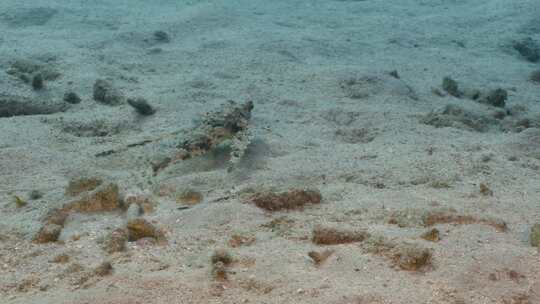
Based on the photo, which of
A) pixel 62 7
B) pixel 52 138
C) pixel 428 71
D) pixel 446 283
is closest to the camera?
pixel 446 283

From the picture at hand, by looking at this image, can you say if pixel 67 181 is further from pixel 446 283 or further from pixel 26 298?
pixel 446 283

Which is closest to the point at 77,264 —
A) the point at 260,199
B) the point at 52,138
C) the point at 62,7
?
the point at 260,199

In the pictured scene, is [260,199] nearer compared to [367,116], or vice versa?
[260,199]

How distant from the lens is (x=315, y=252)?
11.1ft

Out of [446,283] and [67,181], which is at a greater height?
[446,283]

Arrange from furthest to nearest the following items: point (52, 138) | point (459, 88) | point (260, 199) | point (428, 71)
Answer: point (428, 71) → point (459, 88) → point (52, 138) → point (260, 199)

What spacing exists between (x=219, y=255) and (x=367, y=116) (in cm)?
440

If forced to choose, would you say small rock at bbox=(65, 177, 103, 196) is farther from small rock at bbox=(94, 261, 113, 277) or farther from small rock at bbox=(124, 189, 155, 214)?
small rock at bbox=(94, 261, 113, 277)

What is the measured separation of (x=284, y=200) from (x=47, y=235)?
5.92 ft

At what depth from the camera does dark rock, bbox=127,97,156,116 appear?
6973mm

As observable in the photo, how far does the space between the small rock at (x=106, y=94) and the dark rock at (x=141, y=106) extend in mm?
688

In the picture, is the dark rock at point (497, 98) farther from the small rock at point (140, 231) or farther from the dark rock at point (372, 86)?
the small rock at point (140, 231)

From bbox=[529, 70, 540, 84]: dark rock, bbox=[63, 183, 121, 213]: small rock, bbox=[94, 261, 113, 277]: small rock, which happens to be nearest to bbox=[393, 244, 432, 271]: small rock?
bbox=[94, 261, 113, 277]: small rock

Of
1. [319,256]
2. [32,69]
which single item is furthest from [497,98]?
[32,69]
